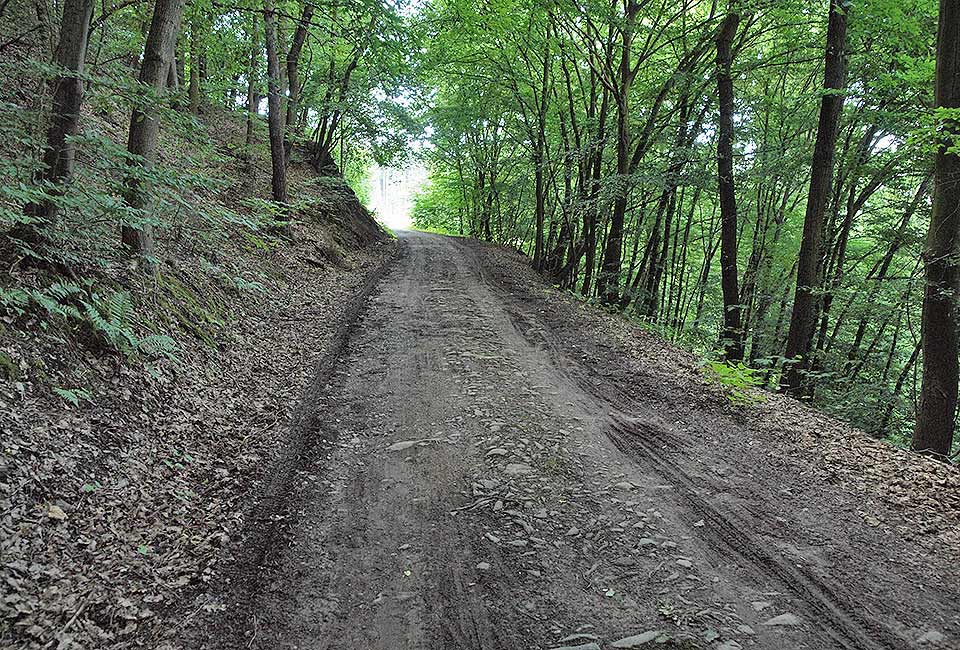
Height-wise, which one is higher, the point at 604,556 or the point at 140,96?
the point at 140,96

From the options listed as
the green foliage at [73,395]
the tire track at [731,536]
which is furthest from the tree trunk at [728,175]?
the green foliage at [73,395]

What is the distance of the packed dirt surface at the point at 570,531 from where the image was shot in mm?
3449

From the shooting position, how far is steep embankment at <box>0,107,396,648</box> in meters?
3.45

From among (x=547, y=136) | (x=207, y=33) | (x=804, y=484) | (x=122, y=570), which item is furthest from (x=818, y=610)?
(x=547, y=136)

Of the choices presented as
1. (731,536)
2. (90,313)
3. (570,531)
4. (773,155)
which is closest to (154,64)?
(90,313)

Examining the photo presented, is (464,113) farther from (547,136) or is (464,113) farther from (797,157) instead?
(797,157)

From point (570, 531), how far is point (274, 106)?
517 inches

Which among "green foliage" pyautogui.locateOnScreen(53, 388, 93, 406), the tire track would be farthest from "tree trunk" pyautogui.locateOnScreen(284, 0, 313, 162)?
the tire track

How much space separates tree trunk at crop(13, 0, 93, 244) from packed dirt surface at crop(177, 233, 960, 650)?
3.39 meters

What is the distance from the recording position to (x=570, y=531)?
443 centimetres

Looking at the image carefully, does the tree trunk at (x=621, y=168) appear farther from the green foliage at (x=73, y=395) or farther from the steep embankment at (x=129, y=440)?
the green foliage at (x=73, y=395)

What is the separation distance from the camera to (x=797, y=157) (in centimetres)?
1270

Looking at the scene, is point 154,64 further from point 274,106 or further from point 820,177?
point 820,177

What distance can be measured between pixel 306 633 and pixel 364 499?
1555 millimetres
